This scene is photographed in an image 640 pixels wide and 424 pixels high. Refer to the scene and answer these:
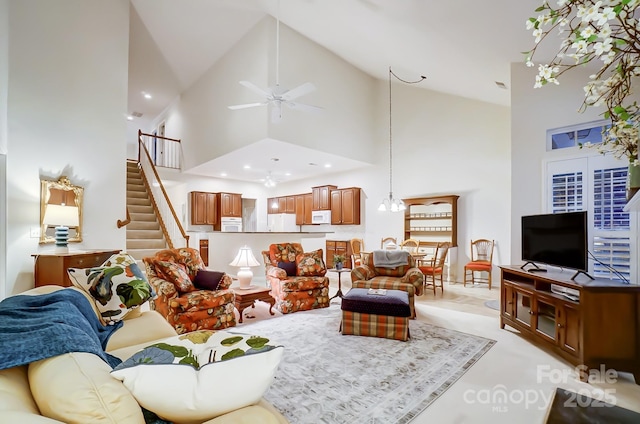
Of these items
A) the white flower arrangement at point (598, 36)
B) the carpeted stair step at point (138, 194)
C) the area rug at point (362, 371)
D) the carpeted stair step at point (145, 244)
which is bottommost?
the area rug at point (362, 371)

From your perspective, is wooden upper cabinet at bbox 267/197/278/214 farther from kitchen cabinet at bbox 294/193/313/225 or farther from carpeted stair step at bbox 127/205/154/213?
carpeted stair step at bbox 127/205/154/213

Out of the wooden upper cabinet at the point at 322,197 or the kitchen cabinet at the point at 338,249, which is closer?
the kitchen cabinet at the point at 338,249

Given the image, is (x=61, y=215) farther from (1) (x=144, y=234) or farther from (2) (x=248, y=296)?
(1) (x=144, y=234)

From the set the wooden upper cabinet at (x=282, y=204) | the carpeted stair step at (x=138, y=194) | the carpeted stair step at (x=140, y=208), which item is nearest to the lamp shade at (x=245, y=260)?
the carpeted stair step at (x=140, y=208)

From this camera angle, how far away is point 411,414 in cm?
196

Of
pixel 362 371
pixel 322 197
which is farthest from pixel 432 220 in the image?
pixel 362 371

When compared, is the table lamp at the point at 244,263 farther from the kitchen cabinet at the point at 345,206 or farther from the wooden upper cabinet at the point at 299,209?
the wooden upper cabinet at the point at 299,209

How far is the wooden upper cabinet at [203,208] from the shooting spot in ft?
28.8

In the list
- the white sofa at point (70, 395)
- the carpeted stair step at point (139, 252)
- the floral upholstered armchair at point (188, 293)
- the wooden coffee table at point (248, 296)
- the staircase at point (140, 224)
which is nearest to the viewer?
the white sofa at point (70, 395)

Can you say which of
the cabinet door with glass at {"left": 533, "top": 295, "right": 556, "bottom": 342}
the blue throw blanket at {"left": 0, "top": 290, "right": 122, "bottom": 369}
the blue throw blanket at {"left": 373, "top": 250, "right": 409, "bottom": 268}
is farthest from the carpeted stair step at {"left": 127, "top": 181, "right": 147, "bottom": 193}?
the cabinet door with glass at {"left": 533, "top": 295, "right": 556, "bottom": 342}

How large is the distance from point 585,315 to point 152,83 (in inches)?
412

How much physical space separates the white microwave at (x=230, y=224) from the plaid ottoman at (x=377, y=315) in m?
6.73

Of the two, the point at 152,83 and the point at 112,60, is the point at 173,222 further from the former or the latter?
the point at 152,83

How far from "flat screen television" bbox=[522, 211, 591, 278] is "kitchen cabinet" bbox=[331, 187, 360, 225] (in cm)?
479
